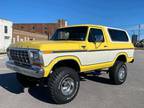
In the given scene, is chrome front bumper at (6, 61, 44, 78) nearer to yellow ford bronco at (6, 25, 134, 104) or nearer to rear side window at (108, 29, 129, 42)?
yellow ford bronco at (6, 25, 134, 104)

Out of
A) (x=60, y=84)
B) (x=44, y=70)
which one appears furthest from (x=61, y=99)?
(x=44, y=70)

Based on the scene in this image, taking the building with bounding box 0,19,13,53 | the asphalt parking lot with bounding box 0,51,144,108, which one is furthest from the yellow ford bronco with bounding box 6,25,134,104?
the building with bounding box 0,19,13,53

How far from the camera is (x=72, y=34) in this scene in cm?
730

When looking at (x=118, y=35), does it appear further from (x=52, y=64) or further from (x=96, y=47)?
(x=52, y=64)

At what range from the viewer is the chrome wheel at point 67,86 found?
6.01m

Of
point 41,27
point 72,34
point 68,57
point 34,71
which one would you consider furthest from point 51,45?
point 41,27

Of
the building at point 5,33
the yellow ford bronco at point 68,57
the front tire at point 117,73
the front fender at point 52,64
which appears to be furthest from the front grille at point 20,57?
the building at point 5,33

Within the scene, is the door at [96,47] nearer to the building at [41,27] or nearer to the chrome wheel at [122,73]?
the chrome wheel at [122,73]

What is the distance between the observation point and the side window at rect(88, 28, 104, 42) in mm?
6914

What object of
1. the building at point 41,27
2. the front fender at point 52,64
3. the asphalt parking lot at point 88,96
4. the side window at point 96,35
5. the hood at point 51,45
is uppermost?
the building at point 41,27

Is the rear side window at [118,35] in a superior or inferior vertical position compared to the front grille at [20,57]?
superior

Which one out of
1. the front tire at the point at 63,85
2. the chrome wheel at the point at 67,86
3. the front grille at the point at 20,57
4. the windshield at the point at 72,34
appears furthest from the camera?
the windshield at the point at 72,34

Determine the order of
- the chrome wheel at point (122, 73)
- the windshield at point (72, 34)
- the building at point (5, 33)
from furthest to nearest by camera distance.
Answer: the building at point (5, 33)
the chrome wheel at point (122, 73)
the windshield at point (72, 34)

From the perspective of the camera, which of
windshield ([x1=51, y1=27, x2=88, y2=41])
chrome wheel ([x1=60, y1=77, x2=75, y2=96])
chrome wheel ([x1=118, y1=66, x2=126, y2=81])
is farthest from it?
chrome wheel ([x1=118, y1=66, x2=126, y2=81])
